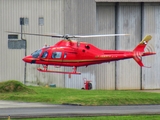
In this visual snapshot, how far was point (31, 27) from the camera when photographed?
2067 inches

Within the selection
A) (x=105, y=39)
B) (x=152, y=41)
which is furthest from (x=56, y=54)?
(x=152, y=41)

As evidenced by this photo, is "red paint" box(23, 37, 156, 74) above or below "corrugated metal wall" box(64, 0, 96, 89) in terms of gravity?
below

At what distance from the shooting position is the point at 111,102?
3519 centimetres

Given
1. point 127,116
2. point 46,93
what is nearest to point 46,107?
point 127,116

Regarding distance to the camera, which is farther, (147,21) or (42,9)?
(147,21)

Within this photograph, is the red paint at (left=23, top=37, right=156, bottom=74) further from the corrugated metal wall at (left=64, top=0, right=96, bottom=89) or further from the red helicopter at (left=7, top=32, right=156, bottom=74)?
the corrugated metal wall at (left=64, top=0, right=96, bottom=89)

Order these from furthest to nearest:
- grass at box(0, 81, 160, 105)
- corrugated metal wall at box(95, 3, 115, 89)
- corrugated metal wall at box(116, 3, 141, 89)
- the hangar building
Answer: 1. corrugated metal wall at box(116, 3, 141, 89)
2. corrugated metal wall at box(95, 3, 115, 89)
3. the hangar building
4. grass at box(0, 81, 160, 105)

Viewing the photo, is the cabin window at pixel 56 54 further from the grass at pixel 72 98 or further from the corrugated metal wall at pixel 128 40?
the corrugated metal wall at pixel 128 40

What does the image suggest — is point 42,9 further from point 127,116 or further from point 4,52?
point 127,116

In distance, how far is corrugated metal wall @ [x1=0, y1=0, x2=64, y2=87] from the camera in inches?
2061

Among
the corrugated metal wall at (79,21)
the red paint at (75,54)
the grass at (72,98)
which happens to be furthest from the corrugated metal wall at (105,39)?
the grass at (72,98)

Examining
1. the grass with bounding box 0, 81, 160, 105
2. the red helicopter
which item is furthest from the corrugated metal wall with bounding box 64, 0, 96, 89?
the grass with bounding box 0, 81, 160, 105

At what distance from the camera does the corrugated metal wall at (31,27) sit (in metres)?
52.3

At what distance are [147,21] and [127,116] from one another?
2892 centimetres
